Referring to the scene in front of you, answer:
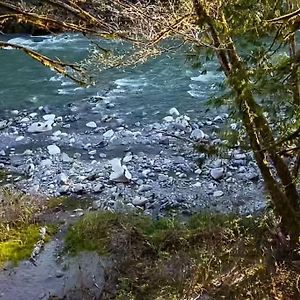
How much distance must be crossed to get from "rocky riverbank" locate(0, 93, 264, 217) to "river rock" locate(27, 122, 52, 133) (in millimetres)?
15

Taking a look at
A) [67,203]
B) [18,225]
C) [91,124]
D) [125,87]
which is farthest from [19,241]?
[125,87]

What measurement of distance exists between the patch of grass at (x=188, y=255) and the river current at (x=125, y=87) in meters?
3.58

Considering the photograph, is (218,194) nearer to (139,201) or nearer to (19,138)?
(139,201)

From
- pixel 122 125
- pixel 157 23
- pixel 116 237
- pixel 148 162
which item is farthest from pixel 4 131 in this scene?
pixel 157 23

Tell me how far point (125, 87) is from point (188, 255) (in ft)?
19.6

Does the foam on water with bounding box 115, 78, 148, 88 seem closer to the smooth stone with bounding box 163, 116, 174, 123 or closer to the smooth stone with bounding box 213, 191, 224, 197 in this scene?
the smooth stone with bounding box 163, 116, 174, 123

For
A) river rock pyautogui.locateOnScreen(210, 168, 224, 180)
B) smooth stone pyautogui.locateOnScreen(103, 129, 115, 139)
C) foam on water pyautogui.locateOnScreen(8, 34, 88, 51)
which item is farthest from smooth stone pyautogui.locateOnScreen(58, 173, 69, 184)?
foam on water pyautogui.locateOnScreen(8, 34, 88, 51)

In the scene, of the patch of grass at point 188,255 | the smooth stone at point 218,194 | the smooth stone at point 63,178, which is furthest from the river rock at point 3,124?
the smooth stone at point 218,194

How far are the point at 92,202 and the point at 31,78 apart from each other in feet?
17.4

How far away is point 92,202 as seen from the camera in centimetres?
622

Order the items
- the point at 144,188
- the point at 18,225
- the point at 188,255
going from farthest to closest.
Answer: the point at 144,188
the point at 18,225
the point at 188,255

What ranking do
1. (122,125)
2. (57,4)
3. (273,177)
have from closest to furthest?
(57,4)
(273,177)
(122,125)

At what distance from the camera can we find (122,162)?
723 centimetres

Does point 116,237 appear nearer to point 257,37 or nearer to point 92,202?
point 92,202
